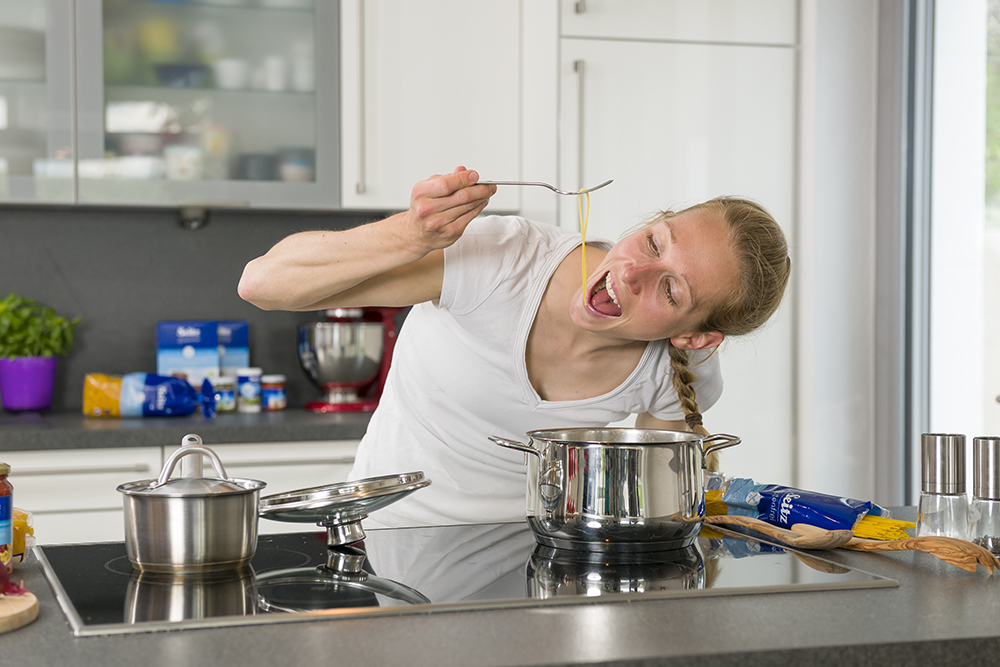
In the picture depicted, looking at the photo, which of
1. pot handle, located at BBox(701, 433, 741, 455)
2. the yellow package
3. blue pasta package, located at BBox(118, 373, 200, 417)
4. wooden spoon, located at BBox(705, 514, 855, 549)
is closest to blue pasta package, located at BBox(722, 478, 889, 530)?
wooden spoon, located at BBox(705, 514, 855, 549)

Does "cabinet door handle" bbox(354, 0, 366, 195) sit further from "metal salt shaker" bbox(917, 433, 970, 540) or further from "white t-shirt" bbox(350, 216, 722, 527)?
"metal salt shaker" bbox(917, 433, 970, 540)

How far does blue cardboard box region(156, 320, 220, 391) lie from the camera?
2535 mm

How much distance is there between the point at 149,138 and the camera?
7.66ft

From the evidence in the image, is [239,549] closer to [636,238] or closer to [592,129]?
[636,238]

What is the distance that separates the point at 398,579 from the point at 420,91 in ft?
5.85

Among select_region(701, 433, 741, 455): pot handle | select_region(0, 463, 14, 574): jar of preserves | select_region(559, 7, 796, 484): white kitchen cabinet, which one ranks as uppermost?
select_region(559, 7, 796, 484): white kitchen cabinet

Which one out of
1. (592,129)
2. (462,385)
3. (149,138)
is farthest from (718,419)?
(149,138)

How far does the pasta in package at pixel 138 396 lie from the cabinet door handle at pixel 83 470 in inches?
8.9

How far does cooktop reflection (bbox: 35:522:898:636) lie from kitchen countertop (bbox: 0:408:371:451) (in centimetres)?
113

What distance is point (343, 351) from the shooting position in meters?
2.48

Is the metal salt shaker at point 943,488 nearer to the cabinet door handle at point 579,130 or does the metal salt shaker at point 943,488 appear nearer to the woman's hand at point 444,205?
the woman's hand at point 444,205

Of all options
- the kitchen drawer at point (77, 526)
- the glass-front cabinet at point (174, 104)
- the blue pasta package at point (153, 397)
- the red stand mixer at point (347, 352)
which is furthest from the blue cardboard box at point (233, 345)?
the kitchen drawer at point (77, 526)

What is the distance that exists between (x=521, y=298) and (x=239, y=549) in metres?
0.58

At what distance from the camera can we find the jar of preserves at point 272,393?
2520mm
